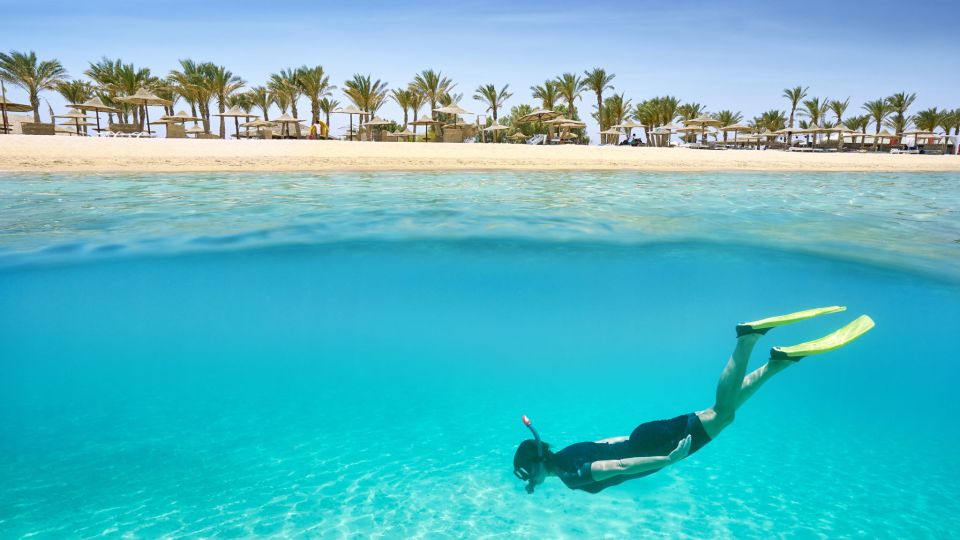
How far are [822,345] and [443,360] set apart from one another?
4.73 m

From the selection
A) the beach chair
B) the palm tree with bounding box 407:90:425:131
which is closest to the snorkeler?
the beach chair

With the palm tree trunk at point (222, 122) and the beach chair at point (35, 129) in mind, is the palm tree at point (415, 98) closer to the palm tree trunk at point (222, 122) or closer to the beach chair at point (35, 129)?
the palm tree trunk at point (222, 122)

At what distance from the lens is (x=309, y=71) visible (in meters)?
48.7

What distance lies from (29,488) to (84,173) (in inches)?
648

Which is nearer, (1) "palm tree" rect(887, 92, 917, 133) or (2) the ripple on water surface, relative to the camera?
(2) the ripple on water surface

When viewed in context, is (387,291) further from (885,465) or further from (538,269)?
(885,465)

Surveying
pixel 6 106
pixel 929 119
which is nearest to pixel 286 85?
pixel 6 106

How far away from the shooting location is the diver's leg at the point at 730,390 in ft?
11.7

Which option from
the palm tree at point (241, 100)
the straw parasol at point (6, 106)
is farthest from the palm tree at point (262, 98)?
the straw parasol at point (6, 106)

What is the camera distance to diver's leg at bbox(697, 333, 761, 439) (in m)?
3.58

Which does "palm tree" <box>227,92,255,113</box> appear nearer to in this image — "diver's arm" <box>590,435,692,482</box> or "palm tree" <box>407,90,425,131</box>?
"palm tree" <box>407,90,425,131</box>

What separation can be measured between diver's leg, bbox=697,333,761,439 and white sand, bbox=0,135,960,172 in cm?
1875

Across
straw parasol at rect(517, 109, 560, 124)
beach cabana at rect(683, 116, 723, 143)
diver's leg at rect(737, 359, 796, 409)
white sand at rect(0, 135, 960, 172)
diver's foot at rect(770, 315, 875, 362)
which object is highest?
straw parasol at rect(517, 109, 560, 124)

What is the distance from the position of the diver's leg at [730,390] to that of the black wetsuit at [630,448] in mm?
68
